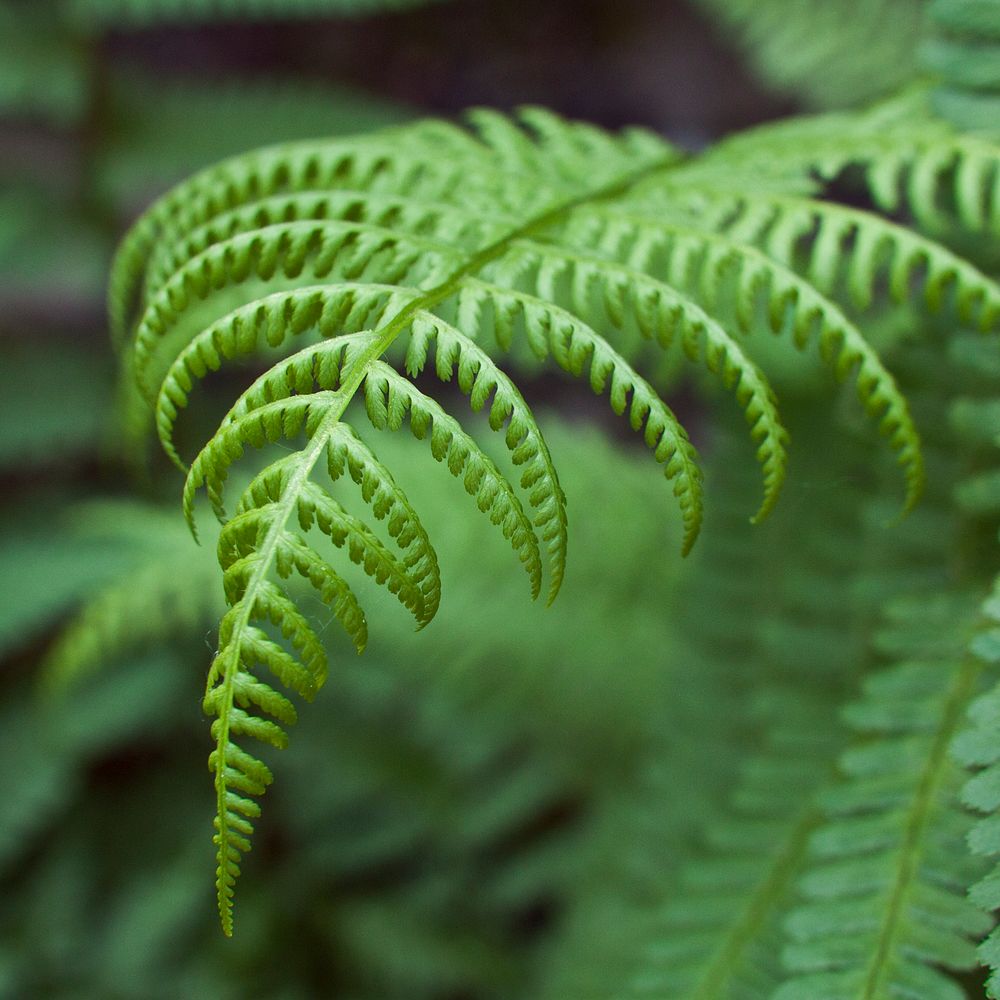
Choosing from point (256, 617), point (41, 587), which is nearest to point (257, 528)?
point (256, 617)

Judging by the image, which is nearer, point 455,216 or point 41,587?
point 455,216

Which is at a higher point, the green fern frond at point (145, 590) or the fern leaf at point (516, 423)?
the fern leaf at point (516, 423)

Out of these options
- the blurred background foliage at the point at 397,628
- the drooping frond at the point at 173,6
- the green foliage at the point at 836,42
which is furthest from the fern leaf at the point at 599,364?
the drooping frond at the point at 173,6

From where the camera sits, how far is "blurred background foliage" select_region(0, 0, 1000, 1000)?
149 cm

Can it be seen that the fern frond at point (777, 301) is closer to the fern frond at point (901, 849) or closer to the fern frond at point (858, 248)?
the fern frond at point (858, 248)

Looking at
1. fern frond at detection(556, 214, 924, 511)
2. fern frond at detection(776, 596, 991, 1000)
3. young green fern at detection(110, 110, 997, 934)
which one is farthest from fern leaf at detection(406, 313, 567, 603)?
fern frond at detection(776, 596, 991, 1000)

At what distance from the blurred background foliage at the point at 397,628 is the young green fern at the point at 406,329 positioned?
40cm

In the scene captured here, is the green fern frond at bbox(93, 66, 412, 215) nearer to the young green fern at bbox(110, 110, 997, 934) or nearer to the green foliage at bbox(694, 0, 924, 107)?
the green foliage at bbox(694, 0, 924, 107)

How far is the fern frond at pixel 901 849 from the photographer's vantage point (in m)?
0.88

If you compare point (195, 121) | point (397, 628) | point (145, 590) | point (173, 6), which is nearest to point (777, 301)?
point (397, 628)

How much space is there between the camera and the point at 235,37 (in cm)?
339

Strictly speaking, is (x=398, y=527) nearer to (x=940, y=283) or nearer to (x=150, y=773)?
(x=940, y=283)

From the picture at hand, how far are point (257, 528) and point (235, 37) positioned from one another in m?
3.17

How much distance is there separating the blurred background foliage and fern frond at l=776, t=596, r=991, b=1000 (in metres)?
0.14
